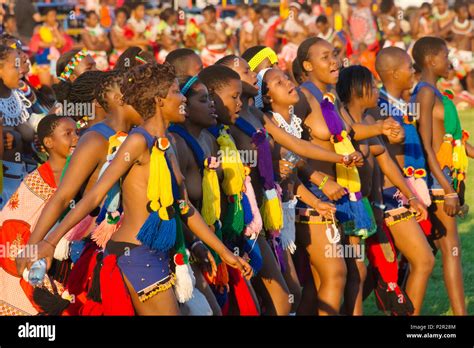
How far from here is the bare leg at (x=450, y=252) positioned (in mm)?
8094

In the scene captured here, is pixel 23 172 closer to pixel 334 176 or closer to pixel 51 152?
pixel 51 152

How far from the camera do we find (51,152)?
688cm

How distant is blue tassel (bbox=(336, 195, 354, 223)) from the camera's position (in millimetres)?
7344

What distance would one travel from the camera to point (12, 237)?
21.4 ft

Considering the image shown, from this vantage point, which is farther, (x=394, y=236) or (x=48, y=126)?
(x=394, y=236)

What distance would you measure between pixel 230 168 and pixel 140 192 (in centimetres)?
112

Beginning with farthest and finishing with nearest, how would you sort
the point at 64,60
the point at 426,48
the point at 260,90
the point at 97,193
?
the point at 64,60, the point at 426,48, the point at 260,90, the point at 97,193

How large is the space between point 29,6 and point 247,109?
Result: 16058mm

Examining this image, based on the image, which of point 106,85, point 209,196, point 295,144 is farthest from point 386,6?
point 209,196

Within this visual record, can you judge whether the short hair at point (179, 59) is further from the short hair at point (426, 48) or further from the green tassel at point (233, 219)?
the short hair at point (426, 48)

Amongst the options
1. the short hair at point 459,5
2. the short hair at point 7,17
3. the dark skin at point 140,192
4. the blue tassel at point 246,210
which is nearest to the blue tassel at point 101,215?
the dark skin at point 140,192

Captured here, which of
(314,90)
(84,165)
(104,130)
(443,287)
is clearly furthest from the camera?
(443,287)

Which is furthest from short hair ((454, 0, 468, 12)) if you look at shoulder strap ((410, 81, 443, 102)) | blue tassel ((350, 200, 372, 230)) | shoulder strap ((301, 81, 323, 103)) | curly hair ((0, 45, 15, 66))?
blue tassel ((350, 200, 372, 230))

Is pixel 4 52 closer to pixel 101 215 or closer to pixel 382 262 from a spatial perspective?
pixel 101 215
